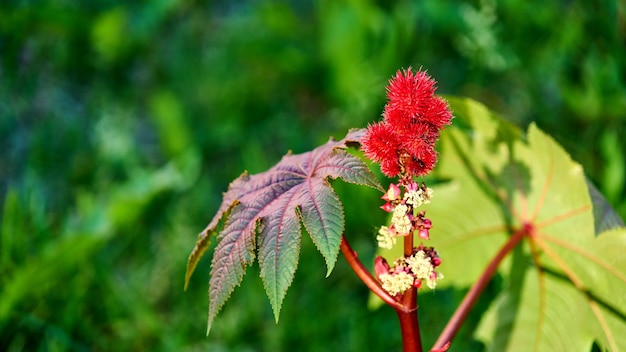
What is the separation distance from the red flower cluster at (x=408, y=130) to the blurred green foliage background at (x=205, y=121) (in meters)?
1.05

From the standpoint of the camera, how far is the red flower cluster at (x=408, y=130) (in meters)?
0.59

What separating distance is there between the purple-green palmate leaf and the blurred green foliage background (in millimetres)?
956

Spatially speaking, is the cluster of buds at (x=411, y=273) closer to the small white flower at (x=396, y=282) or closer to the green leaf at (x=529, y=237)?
the small white flower at (x=396, y=282)

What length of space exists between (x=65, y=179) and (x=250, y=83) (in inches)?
30.3

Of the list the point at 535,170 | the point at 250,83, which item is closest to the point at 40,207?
the point at 250,83

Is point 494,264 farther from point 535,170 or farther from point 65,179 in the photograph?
point 65,179

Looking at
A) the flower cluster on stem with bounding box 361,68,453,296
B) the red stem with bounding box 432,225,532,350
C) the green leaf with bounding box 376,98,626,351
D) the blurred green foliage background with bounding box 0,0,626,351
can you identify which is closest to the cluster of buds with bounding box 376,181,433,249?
the flower cluster on stem with bounding box 361,68,453,296

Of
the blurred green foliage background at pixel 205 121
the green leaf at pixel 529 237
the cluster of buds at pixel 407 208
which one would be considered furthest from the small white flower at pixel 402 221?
the blurred green foliage background at pixel 205 121

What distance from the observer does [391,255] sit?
918 millimetres

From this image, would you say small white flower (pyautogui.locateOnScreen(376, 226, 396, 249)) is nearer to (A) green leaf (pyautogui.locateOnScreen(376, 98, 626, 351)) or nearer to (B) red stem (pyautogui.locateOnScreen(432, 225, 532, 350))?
(B) red stem (pyautogui.locateOnScreen(432, 225, 532, 350))

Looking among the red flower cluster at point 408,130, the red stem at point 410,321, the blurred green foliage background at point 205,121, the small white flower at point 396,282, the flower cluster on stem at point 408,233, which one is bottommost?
the red stem at point 410,321

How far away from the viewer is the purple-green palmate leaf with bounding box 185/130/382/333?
63 cm

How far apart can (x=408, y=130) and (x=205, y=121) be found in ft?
6.53

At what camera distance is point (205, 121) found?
2520 mm
